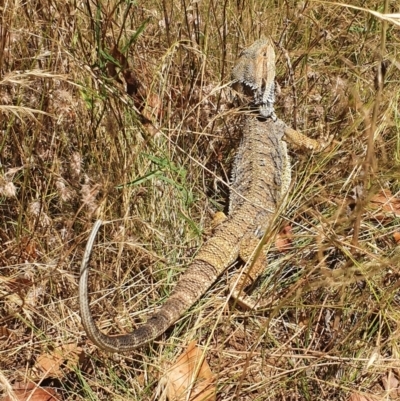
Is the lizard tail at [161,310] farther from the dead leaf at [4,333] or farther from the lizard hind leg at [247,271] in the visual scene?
the dead leaf at [4,333]

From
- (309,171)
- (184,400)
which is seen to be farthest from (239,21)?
(184,400)

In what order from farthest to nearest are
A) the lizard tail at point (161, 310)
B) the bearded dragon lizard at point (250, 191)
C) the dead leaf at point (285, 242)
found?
the dead leaf at point (285, 242), the bearded dragon lizard at point (250, 191), the lizard tail at point (161, 310)

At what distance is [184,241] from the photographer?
3.19 metres

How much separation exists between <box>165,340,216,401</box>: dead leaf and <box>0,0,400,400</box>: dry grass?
63 mm

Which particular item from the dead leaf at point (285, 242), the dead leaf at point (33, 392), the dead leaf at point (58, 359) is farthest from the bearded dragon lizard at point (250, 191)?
the dead leaf at point (33, 392)

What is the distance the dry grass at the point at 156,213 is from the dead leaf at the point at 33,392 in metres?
0.04

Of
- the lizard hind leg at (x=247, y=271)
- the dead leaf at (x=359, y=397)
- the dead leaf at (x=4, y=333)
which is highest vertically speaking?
the lizard hind leg at (x=247, y=271)

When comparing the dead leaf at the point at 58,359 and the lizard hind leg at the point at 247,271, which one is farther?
the lizard hind leg at the point at 247,271

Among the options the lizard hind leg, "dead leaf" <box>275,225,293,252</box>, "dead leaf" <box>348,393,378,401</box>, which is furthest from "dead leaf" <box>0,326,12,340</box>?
"dead leaf" <box>348,393,378,401</box>

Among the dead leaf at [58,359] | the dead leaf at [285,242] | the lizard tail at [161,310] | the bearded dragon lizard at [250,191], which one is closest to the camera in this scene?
the lizard tail at [161,310]

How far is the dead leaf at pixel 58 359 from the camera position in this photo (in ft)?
8.63

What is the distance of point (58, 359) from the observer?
2662 mm

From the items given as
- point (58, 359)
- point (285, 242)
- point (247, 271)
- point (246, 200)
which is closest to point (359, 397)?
point (247, 271)

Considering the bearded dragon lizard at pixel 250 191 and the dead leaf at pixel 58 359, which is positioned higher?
the bearded dragon lizard at pixel 250 191
